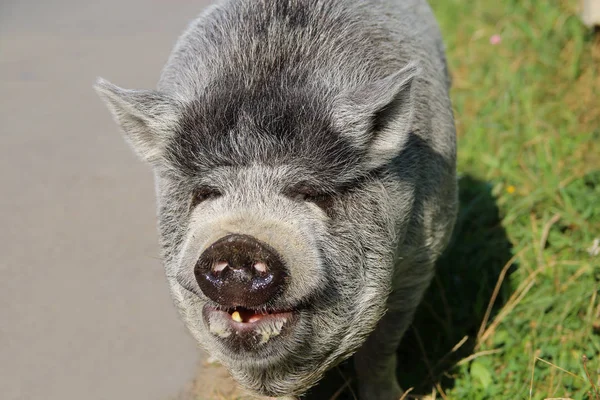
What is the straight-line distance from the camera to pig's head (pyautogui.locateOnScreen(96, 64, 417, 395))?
11.4ft

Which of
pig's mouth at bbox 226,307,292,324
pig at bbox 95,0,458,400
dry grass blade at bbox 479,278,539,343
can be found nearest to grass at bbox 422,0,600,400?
dry grass blade at bbox 479,278,539,343

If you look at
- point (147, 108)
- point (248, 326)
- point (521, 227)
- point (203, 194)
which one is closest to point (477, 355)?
point (521, 227)

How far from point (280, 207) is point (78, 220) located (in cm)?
344

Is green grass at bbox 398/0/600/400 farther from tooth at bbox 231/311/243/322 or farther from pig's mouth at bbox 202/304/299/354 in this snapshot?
tooth at bbox 231/311/243/322

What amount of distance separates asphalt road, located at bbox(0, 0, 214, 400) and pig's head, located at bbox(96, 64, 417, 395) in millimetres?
1620

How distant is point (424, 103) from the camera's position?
459 centimetres

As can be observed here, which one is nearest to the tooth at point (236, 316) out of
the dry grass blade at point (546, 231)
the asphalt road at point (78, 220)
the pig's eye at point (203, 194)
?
the pig's eye at point (203, 194)

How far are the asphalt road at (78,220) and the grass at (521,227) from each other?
1.44m

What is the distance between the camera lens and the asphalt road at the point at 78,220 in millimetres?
5285

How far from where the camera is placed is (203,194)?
3.79 m

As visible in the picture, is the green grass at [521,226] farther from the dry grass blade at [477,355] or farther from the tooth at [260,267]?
the tooth at [260,267]

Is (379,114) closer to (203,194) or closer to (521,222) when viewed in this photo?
(203,194)

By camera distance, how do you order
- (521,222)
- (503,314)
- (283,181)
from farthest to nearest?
(521,222) < (503,314) < (283,181)

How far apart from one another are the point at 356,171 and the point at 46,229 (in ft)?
11.2
